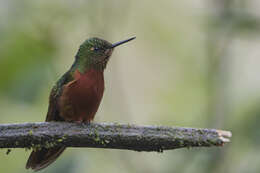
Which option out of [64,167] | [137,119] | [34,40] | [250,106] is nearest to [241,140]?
[250,106]

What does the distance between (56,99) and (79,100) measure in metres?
0.23

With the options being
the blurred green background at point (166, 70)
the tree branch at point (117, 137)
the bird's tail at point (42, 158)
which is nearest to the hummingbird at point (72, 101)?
the bird's tail at point (42, 158)

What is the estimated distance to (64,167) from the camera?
4.10 metres

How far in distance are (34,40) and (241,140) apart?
2068 mm

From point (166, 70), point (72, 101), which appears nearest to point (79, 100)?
point (72, 101)

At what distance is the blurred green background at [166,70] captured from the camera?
443 centimetres

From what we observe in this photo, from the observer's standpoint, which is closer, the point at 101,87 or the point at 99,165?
the point at 101,87

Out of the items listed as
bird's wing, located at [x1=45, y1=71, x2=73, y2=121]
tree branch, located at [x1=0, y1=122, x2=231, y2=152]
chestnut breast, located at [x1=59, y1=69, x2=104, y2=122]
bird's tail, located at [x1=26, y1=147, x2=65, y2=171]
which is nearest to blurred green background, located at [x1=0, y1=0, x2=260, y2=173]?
bird's tail, located at [x1=26, y1=147, x2=65, y2=171]

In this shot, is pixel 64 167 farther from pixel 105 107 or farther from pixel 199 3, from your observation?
pixel 199 3

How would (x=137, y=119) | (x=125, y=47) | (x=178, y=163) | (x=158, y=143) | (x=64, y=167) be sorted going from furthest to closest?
(x=125, y=47) < (x=137, y=119) < (x=178, y=163) < (x=64, y=167) < (x=158, y=143)

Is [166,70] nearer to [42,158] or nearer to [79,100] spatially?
[79,100]

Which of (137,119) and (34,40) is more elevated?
(34,40)

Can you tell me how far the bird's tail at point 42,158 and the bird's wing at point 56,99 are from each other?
10.2 inches

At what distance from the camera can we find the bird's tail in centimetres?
412
